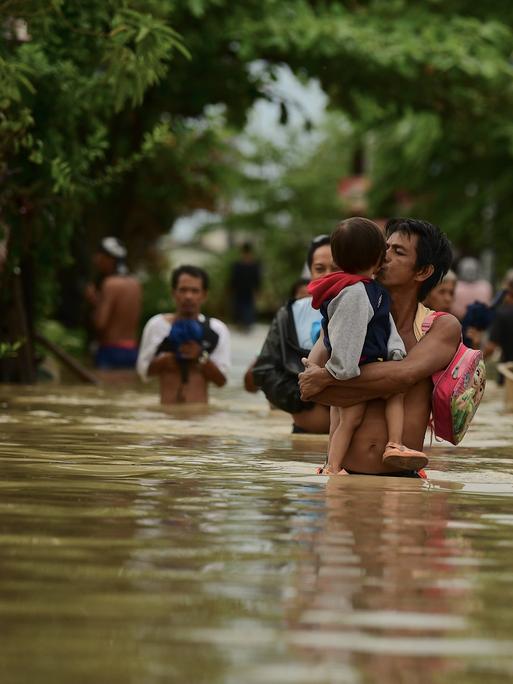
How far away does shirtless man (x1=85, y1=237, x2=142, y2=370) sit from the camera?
61.5ft

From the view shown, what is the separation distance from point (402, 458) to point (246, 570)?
8.37ft

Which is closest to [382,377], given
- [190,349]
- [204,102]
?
[190,349]

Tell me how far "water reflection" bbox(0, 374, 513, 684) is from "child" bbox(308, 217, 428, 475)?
0.25 meters

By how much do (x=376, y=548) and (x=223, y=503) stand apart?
1.30 metres

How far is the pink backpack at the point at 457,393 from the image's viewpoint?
8.09 metres

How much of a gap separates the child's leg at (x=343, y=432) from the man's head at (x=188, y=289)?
575 centimetres

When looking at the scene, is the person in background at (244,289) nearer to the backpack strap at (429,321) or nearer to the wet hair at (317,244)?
the wet hair at (317,244)

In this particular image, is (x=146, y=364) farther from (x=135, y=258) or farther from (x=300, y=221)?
(x=300, y=221)

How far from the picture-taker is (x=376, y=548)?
6.04 m

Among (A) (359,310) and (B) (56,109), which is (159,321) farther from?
(A) (359,310)

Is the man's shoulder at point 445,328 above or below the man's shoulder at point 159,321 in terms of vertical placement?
above

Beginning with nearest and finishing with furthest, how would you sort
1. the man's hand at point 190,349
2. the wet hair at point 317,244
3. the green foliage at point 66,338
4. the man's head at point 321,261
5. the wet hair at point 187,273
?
the man's head at point 321,261 < the wet hair at point 317,244 < the man's hand at point 190,349 < the wet hair at point 187,273 < the green foliage at point 66,338

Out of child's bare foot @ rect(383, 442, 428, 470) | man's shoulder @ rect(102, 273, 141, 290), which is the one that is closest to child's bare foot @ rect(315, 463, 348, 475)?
child's bare foot @ rect(383, 442, 428, 470)

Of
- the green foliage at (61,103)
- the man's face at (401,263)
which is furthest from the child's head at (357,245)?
the green foliage at (61,103)
